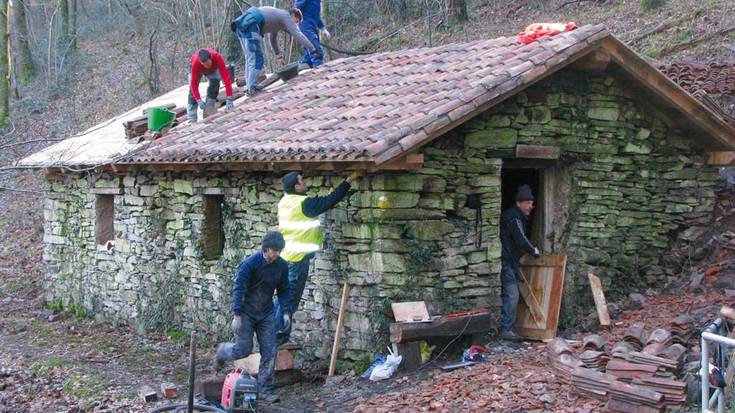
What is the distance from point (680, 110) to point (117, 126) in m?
9.58

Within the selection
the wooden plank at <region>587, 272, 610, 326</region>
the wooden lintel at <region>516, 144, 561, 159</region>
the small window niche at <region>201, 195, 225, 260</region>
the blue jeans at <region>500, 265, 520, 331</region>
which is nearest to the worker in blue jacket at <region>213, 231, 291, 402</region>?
the blue jeans at <region>500, 265, 520, 331</region>

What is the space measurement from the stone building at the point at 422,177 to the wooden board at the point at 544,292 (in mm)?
292

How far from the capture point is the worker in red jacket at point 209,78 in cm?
1245

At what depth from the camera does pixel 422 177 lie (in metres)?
8.60

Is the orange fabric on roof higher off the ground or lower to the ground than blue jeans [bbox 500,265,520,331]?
higher

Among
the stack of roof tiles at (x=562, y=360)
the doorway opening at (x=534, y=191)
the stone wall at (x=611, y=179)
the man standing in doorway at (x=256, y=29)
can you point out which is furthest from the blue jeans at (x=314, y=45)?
the stack of roof tiles at (x=562, y=360)

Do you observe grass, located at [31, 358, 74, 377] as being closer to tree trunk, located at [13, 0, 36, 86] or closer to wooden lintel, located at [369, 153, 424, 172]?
wooden lintel, located at [369, 153, 424, 172]

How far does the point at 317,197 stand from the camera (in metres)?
8.54

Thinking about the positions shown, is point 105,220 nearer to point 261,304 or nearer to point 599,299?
point 261,304

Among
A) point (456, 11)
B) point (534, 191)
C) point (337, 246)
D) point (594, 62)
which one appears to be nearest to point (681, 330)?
point (594, 62)

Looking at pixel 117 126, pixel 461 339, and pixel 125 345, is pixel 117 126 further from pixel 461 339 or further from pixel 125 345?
pixel 461 339

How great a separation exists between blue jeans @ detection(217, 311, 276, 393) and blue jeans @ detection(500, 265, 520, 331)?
2.74 m

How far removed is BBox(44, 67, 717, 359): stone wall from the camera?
340 inches

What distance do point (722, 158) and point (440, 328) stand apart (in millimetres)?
4789
